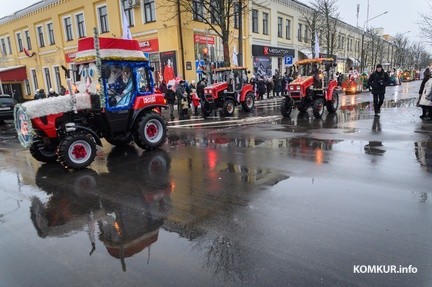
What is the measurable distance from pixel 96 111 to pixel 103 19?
68.5 ft

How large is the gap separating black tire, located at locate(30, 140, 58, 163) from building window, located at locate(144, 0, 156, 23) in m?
16.9

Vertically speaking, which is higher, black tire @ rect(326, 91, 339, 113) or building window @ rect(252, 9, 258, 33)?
building window @ rect(252, 9, 258, 33)

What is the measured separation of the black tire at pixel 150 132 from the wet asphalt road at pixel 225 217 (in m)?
0.52

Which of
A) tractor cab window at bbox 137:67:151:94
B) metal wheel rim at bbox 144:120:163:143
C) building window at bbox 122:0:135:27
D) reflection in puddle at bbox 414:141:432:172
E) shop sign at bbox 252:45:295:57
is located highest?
building window at bbox 122:0:135:27

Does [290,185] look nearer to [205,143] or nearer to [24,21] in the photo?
[205,143]

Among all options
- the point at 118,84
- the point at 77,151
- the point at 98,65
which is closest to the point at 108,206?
the point at 77,151

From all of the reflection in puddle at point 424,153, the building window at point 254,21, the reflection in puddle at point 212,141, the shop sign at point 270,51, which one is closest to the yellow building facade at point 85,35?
the shop sign at point 270,51

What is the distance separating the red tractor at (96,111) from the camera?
6.93 meters

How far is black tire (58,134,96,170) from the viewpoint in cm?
683

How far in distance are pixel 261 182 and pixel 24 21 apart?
36.7m

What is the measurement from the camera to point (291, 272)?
10.2 ft

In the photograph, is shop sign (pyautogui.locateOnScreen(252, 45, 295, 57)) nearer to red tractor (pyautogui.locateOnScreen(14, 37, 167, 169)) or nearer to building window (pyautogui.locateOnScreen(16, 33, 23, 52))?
red tractor (pyautogui.locateOnScreen(14, 37, 167, 169))

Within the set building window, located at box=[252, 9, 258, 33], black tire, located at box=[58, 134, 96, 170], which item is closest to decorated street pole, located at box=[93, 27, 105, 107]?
black tire, located at box=[58, 134, 96, 170]

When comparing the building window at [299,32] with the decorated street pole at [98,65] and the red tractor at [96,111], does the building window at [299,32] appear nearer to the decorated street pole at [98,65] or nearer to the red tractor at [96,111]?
the red tractor at [96,111]
